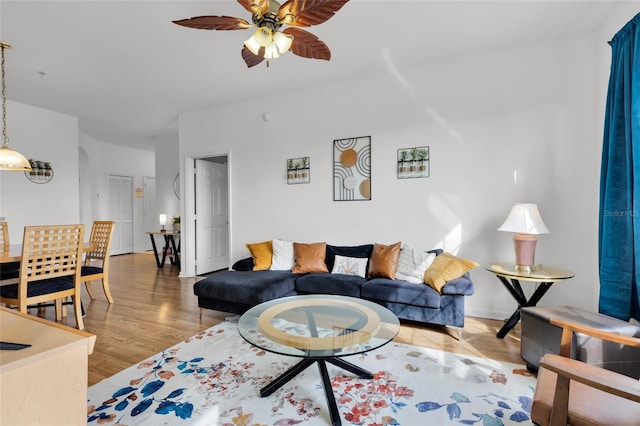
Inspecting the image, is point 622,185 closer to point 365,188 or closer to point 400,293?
point 400,293

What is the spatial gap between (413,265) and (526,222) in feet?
3.57

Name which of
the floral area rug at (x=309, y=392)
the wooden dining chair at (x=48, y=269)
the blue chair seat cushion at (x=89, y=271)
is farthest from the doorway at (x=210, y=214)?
the floral area rug at (x=309, y=392)

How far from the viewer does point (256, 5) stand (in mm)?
1850

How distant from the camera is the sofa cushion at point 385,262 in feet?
10.8

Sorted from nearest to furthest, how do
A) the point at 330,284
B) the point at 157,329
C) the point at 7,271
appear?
the point at 157,329 → the point at 7,271 → the point at 330,284

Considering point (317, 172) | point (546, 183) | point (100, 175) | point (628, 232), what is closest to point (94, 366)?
point (317, 172)

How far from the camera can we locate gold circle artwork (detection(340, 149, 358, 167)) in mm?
3962

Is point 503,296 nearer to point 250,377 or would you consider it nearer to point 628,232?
point 628,232

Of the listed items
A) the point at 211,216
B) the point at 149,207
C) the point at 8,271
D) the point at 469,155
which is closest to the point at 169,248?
the point at 211,216

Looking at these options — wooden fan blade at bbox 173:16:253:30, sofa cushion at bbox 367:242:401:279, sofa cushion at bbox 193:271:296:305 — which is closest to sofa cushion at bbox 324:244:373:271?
sofa cushion at bbox 367:242:401:279

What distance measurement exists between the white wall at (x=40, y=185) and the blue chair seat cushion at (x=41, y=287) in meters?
2.74

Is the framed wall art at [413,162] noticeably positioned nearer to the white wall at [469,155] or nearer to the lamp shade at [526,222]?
the white wall at [469,155]

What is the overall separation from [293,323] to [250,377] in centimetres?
55

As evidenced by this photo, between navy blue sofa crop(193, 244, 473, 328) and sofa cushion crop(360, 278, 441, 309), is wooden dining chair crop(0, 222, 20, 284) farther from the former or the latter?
sofa cushion crop(360, 278, 441, 309)
